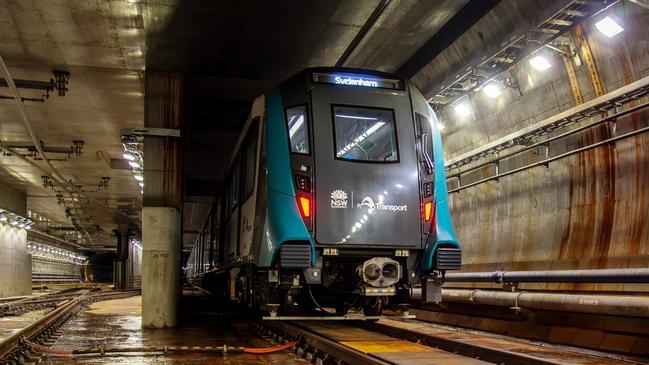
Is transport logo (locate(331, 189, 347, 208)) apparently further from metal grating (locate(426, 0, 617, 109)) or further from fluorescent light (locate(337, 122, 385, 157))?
metal grating (locate(426, 0, 617, 109))

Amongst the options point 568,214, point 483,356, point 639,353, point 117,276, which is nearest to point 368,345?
point 483,356

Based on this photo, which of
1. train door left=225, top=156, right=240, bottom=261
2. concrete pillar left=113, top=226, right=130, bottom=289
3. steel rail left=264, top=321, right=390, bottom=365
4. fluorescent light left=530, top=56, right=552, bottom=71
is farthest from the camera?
concrete pillar left=113, top=226, right=130, bottom=289

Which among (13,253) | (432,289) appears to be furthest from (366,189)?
(13,253)

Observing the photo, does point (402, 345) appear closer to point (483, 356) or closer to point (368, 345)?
point (368, 345)

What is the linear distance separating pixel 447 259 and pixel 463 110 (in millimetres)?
5782

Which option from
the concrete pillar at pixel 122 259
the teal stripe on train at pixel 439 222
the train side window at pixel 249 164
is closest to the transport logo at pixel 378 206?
the teal stripe on train at pixel 439 222

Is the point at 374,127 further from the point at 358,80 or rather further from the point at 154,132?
the point at 154,132

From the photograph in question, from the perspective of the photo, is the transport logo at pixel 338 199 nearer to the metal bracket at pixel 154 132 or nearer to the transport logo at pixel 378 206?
the transport logo at pixel 378 206

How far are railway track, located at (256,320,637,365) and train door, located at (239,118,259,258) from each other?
1.47 meters

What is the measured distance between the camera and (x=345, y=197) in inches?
299

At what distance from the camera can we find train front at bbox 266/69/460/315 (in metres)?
7.48

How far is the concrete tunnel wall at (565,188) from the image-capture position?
8.50 m

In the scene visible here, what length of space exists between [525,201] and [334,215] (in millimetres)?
5023

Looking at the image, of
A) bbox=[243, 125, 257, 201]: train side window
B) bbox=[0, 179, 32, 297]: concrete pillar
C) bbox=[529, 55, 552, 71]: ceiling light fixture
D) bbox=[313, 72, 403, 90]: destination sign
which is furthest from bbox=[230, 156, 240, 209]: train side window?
bbox=[0, 179, 32, 297]: concrete pillar
